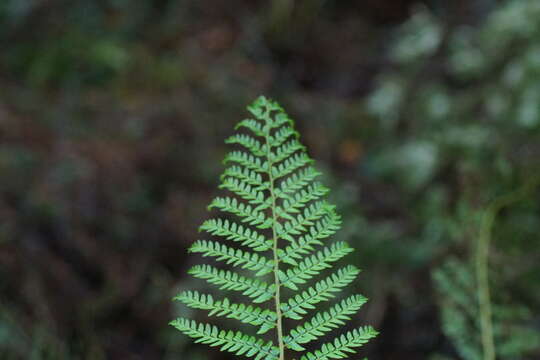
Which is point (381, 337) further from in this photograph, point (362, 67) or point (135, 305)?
point (362, 67)

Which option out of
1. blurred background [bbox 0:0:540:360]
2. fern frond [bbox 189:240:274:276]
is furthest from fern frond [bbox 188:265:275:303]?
blurred background [bbox 0:0:540:360]

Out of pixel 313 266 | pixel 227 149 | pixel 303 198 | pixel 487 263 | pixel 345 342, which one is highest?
pixel 227 149

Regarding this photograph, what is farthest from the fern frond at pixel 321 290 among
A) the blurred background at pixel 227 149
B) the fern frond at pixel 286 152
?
the blurred background at pixel 227 149

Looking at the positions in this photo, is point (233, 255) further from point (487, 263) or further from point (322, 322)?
point (487, 263)

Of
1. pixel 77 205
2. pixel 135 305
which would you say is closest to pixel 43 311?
pixel 135 305

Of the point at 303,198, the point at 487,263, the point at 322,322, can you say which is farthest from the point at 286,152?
the point at 487,263

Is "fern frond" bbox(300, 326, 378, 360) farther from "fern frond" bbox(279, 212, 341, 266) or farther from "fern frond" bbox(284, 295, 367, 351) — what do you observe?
"fern frond" bbox(279, 212, 341, 266)
